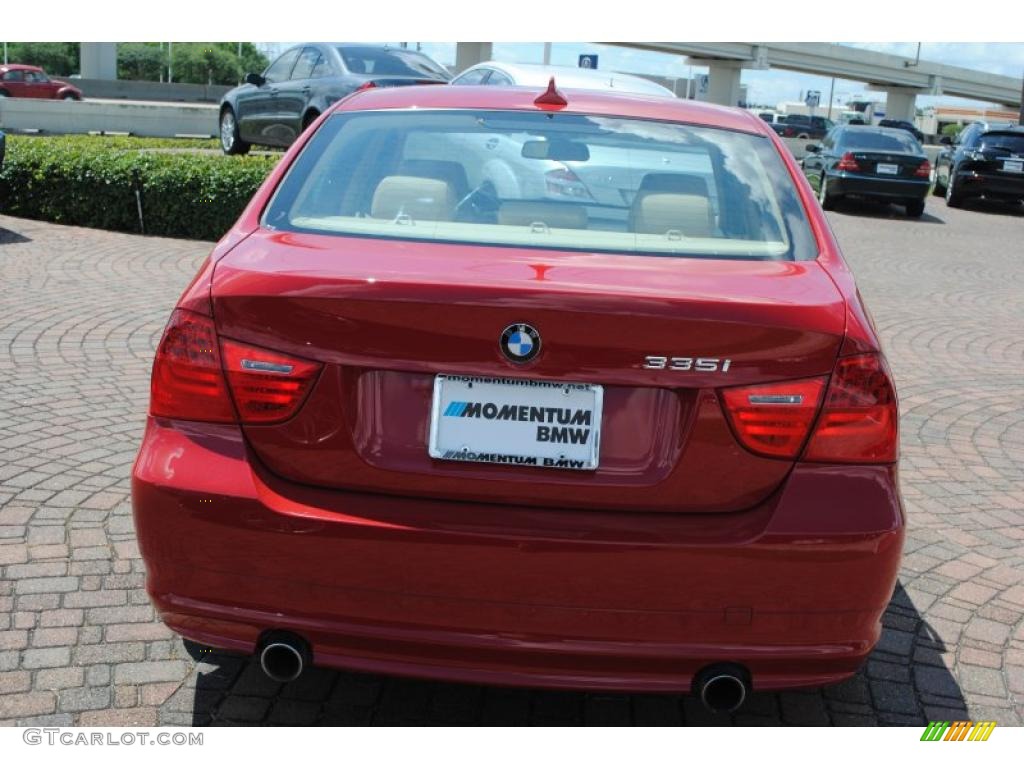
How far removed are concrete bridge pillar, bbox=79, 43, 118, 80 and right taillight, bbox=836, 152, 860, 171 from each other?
4524 cm

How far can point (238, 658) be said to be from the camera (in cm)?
359

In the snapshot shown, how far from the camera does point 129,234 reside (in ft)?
41.0

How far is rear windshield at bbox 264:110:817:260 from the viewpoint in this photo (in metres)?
3.21

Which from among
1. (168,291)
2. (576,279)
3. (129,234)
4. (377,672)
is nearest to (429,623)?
(377,672)

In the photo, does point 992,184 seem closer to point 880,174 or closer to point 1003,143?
point 1003,143

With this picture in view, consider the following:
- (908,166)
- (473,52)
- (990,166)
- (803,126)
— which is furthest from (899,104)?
(908,166)

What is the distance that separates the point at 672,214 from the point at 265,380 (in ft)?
4.27

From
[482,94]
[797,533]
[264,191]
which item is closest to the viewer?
[797,533]

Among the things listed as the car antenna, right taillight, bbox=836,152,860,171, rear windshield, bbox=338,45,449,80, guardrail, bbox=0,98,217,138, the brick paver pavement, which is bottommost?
guardrail, bbox=0,98,217,138

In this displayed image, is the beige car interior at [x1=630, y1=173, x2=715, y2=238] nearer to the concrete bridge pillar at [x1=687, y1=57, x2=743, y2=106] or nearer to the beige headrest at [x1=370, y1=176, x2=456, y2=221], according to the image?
the beige headrest at [x1=370, y1=176, x2=456, y2=221]

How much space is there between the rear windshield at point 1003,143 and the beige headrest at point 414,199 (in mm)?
21791

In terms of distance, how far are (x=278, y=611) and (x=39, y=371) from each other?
4448 millimetres

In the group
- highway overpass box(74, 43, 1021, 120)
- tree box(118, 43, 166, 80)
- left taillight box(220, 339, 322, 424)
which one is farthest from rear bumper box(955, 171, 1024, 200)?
tree box(118, 43, 166, 80)

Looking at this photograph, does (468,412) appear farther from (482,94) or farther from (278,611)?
(482,94)
